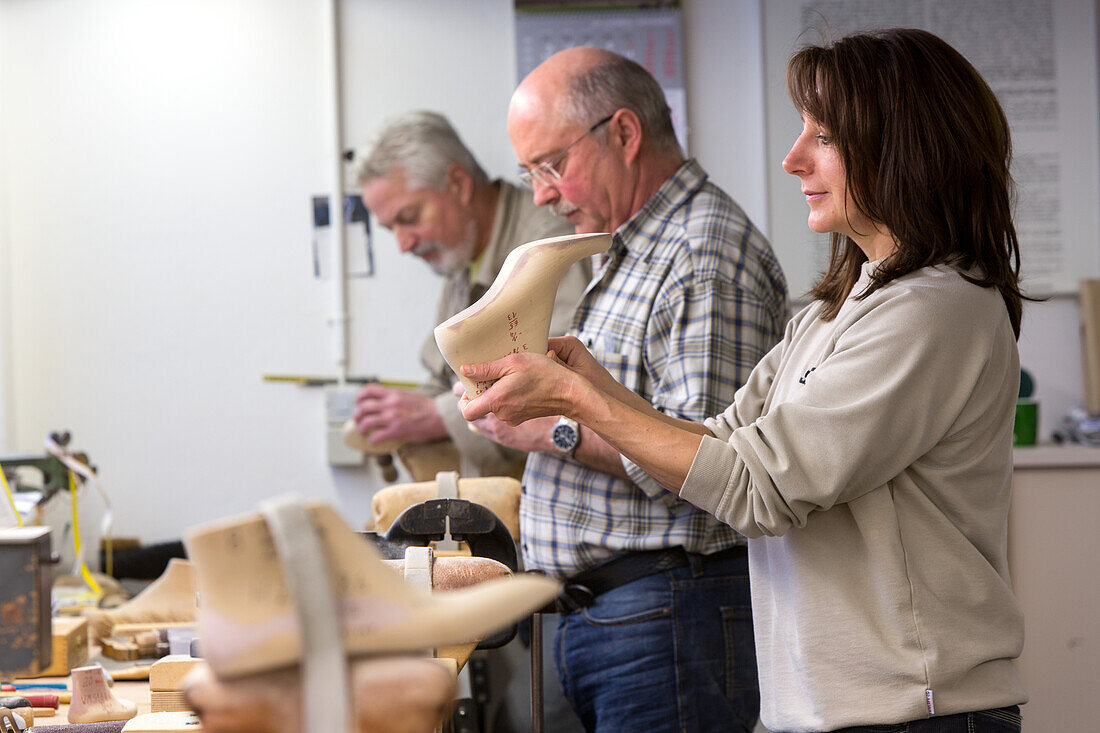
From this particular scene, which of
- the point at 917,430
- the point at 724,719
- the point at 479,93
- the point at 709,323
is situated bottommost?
the point at 724,719

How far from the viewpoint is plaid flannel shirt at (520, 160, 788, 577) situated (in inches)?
64.6

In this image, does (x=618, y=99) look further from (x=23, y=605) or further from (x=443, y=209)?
(x=23, y=605)

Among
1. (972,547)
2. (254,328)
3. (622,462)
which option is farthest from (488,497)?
(254,328)

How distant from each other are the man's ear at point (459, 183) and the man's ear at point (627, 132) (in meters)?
1.09

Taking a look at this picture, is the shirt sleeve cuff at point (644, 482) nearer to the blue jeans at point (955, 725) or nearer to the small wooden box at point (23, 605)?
the blue jeans at point (955, 725)

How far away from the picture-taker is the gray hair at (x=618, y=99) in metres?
1.88

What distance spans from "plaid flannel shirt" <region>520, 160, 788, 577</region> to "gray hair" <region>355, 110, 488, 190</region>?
4.00 feet

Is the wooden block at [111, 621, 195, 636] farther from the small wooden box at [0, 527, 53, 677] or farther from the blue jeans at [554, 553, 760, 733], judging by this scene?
the blue jeans at [554, 553, 760, 733]

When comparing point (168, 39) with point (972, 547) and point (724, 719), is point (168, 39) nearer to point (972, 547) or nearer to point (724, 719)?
point (724, 719)

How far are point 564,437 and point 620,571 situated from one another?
0.79 ft

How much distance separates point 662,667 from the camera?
1.69m

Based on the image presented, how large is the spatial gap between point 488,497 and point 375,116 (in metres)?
1.73

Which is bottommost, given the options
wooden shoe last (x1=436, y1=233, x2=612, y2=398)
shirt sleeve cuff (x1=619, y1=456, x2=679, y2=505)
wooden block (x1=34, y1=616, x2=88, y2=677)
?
wooden block (x1=34, y1=616, x2=88, y2=677)

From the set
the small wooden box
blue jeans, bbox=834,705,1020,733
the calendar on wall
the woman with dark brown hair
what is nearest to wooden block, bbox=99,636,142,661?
the small wooden box
